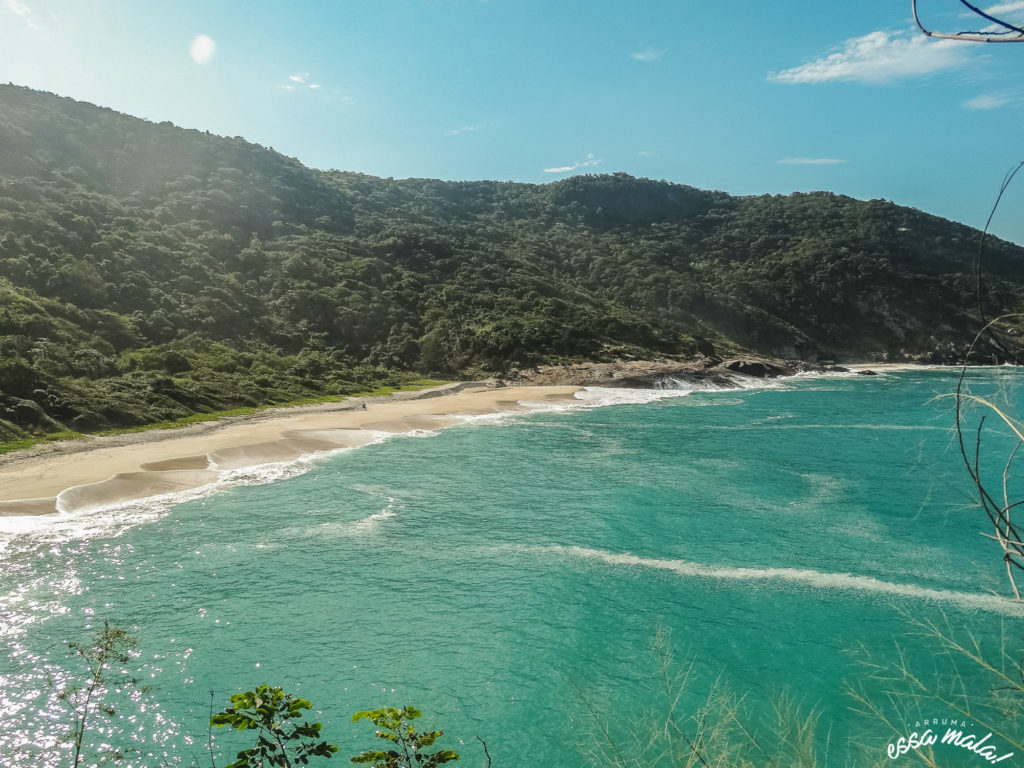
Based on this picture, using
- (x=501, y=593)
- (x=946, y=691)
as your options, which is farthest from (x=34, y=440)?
(x=946, y=691)

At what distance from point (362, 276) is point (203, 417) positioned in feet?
152

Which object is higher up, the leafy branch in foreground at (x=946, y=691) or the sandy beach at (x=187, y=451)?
the sandy beach at (x=187, y=451)

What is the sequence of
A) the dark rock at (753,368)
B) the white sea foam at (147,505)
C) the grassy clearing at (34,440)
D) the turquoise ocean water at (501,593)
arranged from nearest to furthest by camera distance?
1. the turquoise ocean water at (501,593)
2. the white sea foam at (147,505)
3. the grassy clearing at (34,440)
4. the dark rock at (753,368)

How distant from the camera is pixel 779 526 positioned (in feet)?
71.7

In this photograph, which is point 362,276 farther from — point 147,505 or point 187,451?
point 147,505

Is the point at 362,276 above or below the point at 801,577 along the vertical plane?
above

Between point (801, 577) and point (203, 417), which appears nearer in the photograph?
point (801, 577)

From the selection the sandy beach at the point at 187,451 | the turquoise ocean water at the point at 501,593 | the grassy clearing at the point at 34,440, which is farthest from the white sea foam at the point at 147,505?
the grassy clearing at the point at 34,440

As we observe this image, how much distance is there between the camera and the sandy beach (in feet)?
79.5

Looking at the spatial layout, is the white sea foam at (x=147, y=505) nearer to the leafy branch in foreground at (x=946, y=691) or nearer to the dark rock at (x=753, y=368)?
the leafy branch in foreground at (x=946, y=691)

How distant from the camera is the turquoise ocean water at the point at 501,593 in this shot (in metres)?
12.0

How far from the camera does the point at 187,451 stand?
3150cm

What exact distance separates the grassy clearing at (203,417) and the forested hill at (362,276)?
1020 millimetres

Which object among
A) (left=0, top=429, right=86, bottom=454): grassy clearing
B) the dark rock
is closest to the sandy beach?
(left=0, top=429, right=86, bottom=454): grassy clearing
